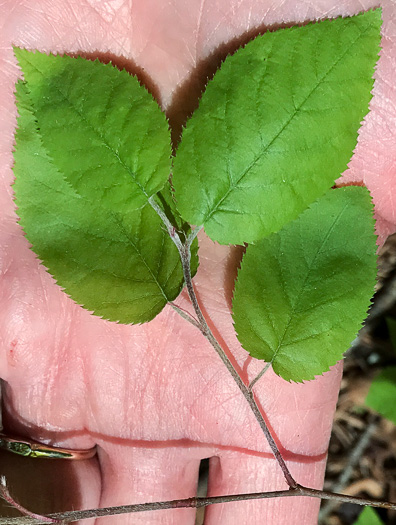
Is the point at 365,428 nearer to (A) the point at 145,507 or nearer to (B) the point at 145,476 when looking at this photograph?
(B) the point at 145,476

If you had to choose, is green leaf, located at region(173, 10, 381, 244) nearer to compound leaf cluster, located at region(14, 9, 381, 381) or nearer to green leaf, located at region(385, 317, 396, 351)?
compound leaf cluster, located at region(14, 9, 381, 381)

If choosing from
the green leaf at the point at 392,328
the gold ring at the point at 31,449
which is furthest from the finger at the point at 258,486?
the green leaf at the point at 392,328

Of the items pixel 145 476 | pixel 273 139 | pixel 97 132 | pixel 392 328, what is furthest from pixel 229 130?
pixel 392 328

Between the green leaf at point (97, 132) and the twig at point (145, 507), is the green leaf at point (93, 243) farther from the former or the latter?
the twig at point (145, 507)

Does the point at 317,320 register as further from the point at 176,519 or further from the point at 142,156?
the point at 176,519

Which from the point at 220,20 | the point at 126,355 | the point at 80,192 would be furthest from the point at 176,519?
the point at 220,20

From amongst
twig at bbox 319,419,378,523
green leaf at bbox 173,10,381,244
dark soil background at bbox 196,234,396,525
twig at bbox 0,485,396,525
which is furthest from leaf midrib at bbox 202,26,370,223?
twig at bbox 319,419,378,523
